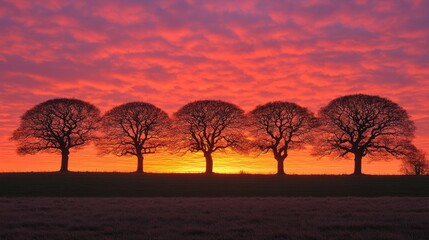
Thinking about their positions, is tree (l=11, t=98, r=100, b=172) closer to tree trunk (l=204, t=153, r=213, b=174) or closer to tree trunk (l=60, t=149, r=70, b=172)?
tree trunk (l=60, t=149, r=70, b=172)

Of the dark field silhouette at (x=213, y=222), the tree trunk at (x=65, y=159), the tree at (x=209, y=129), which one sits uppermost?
the tree at (x=209, y=129)

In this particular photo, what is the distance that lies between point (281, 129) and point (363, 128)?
1319cm

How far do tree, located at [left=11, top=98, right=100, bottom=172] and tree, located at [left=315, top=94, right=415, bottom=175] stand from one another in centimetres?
4005

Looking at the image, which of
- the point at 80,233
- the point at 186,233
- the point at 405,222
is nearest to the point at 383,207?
the point at 405,222

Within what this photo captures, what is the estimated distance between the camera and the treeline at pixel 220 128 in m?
69.9

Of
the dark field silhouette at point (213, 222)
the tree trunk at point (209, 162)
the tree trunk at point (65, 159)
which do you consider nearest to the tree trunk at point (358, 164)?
the tree trunk at point (209, 162)

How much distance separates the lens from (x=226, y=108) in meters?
75.0

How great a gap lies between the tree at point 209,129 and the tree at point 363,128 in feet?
46.7

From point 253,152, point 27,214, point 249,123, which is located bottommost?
point 27,214

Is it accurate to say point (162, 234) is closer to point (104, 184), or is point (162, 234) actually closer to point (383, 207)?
point (383, 207)

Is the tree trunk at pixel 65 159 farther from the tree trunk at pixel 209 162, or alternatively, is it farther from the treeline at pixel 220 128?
the tree trunk at pixel 209 162

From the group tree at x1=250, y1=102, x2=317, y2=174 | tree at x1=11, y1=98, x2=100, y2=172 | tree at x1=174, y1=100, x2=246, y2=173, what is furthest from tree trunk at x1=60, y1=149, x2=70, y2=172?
tree at x1=250, y1=102, x2=317, y2=174

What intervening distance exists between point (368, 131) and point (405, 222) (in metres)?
54.3

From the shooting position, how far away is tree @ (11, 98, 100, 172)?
7144 cm
